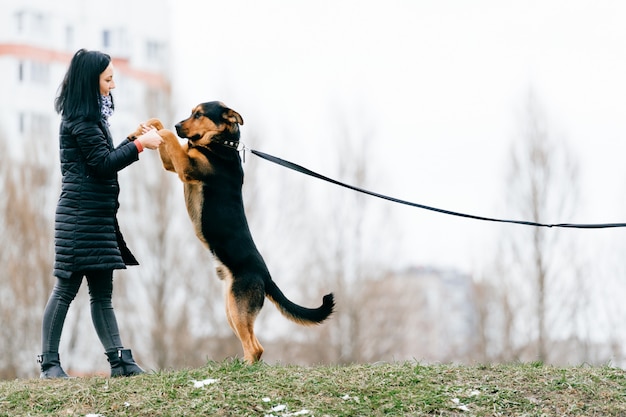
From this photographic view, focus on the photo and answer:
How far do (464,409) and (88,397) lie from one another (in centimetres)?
244

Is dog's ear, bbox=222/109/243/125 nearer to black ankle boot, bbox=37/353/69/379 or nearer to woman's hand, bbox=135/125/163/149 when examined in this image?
woman's hand, bbox=135/125/163/149

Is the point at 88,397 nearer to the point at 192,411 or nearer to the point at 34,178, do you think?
the point at 192,411

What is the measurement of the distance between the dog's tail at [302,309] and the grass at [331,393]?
1.98ft

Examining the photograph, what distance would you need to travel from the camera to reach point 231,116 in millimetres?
7387

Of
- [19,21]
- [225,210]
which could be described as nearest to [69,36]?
[19,21]

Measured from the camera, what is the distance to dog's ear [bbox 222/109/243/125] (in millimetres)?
7371

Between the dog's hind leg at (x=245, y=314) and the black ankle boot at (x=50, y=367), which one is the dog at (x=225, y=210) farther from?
the black ankle boot at (x=50, y=367)

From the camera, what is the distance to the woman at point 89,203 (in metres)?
6.77

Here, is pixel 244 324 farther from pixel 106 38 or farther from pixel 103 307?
pixel 106 38

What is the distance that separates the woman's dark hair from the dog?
443 mm

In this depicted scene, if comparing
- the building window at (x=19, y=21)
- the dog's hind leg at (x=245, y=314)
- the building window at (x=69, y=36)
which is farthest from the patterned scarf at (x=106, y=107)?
the building window at (x=69, y=36)

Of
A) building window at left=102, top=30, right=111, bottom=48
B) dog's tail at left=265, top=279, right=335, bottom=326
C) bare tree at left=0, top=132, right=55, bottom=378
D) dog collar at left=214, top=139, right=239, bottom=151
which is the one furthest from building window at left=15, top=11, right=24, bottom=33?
dog's tail at left=265, top=279, right=335, bottom=326

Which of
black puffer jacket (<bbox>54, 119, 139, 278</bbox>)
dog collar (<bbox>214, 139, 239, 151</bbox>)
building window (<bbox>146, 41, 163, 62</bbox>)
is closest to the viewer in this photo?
black puffer jacket (<bbox>54, 119, 139, 278</bbox>)

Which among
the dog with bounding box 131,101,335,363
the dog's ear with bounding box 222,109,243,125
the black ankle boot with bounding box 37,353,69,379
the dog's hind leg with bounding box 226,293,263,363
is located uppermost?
the dog's ear with bounding box 222,109,243,125
